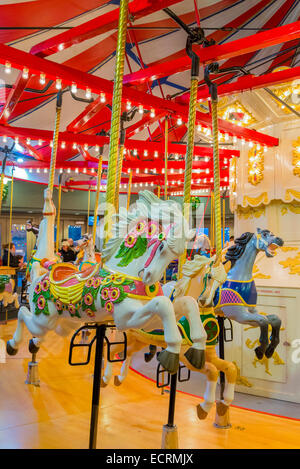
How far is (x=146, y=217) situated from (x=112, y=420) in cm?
194

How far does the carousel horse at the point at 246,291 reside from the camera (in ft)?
11.0

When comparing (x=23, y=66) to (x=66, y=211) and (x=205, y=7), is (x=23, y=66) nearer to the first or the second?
(x=205, y=7)

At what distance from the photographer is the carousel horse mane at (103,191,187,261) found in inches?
75.7

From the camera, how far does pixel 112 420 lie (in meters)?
3.16

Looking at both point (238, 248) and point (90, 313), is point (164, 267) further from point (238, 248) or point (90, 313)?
point (238, 248)

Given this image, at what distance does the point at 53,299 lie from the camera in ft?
7.98

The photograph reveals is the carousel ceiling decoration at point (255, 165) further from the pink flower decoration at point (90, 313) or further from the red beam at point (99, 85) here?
the pink flower decoration at point (90, 313)

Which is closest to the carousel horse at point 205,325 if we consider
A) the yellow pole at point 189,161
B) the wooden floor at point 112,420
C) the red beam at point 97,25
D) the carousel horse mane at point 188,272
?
the carousel horse mane at point 188,272

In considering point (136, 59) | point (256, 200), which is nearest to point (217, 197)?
point (256, 200)

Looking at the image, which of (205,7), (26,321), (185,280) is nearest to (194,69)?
(185,280)

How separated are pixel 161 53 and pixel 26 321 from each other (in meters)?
4.95

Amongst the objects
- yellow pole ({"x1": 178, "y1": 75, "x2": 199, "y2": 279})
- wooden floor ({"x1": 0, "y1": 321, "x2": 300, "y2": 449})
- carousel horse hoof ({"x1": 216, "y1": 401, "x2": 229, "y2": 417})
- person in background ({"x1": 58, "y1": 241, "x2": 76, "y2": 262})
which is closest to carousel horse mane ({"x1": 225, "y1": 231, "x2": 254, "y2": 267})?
yellow pole ({"x1": 178, "y1": 75, "x2": 199, "y2": 279})

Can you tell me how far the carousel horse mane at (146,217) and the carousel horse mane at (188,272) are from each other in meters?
0.62

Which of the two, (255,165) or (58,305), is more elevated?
(255,165)
